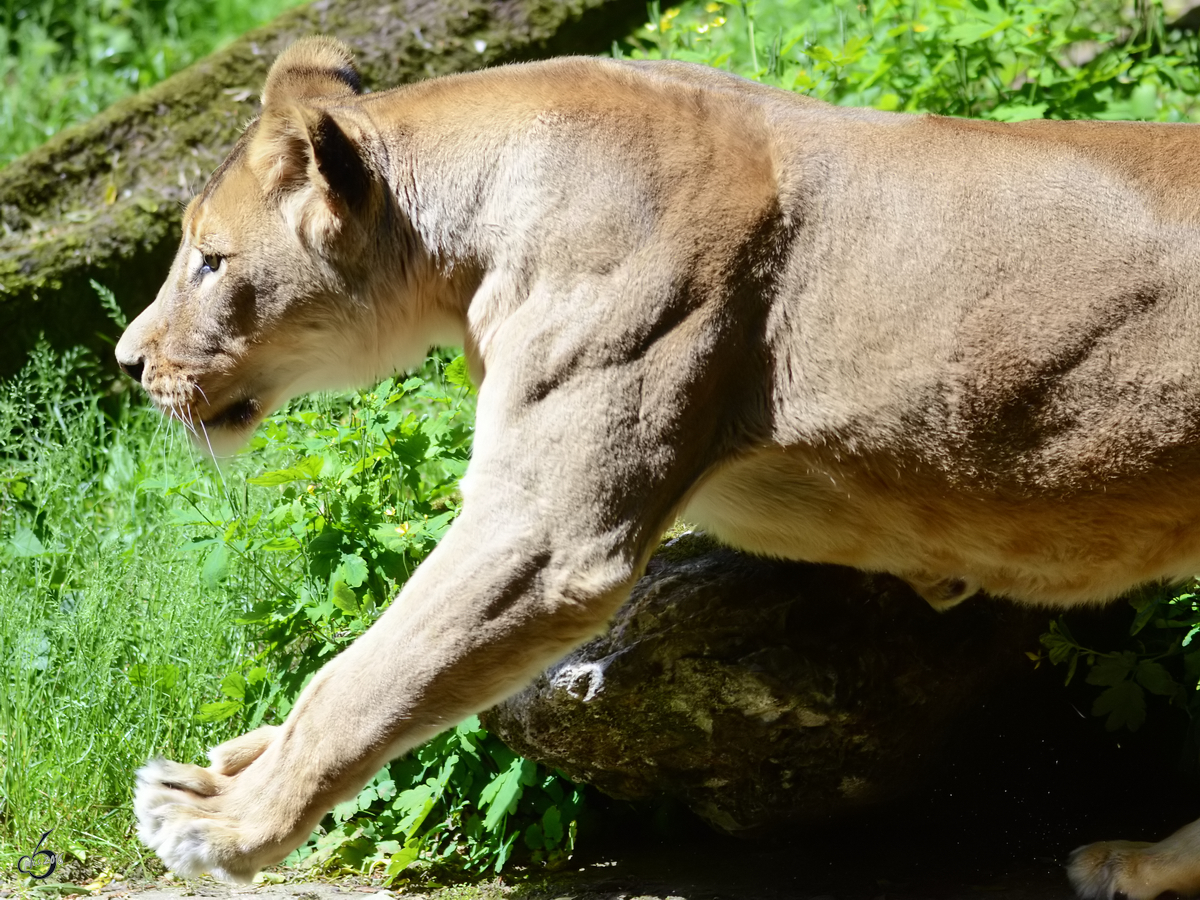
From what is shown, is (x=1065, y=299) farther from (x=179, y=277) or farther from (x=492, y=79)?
(x=179, y=277)

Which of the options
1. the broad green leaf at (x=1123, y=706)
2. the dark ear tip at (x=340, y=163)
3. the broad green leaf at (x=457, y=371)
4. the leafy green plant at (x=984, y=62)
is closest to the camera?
the dark ear tip at (x=340, y=163)

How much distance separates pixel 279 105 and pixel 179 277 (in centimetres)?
59

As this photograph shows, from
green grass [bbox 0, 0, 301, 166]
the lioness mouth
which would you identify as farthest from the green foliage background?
green grass [bbox 0, 0, 301, 166]

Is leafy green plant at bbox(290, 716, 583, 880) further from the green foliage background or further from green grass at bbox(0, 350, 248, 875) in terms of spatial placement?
green grass at bbox(0, 350, 248, 875)

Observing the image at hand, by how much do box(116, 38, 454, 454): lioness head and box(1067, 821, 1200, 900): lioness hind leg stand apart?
242 cm

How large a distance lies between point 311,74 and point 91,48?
7517 millimetres

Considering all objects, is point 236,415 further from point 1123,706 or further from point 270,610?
point 1123,706

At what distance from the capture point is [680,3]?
9039 millimetres

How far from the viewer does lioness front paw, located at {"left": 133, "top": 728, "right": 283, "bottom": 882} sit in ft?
11.2

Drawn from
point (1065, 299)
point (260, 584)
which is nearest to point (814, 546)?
point (1065, 299)

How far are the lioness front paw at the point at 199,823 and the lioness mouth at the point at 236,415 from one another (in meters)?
1.00

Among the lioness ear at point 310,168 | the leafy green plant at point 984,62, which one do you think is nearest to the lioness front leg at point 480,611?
the lioness ear at point 310,168

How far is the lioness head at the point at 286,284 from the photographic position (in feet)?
12.3

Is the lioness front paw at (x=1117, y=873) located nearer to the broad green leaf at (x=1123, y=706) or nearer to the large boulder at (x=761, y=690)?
the broad green leaf at (x=1123, y=706)
